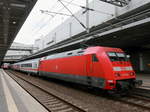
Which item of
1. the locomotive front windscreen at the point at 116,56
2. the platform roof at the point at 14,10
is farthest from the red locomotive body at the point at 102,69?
the platform roof at the point at 14,10

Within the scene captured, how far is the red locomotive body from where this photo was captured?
910 centimetres

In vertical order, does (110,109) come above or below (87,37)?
below

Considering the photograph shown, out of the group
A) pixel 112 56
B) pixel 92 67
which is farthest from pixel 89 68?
pixel 112 56

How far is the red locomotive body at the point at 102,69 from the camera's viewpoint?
9.10 metres

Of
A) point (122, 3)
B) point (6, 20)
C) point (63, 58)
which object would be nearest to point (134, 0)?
point (122, 3)

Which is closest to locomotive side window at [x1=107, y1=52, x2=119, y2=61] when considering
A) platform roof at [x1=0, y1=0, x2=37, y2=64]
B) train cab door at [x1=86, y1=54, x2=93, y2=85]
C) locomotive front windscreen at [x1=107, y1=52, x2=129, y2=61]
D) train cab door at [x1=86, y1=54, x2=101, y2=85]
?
locomotive front windscreen at [x1=107, y1=52, x2=129, y2=61]

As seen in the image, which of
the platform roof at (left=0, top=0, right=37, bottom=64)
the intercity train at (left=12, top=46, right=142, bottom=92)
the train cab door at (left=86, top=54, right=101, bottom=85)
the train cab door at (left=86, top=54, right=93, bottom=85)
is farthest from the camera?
the train cab door at (left=86, top=54, right=93, bottom=85)

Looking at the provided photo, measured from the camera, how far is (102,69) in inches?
371

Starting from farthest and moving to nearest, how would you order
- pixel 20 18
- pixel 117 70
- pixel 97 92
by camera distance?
pixel 20 18 < pixel 97 92 < pixel 117 70

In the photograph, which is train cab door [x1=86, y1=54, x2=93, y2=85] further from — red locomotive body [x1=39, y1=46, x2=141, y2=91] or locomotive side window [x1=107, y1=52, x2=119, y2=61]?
locomotive side window [x1=107, y1=52, x2=119, y2=61]

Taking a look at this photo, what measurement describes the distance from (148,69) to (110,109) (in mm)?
22871

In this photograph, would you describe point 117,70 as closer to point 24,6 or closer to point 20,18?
point 24,6

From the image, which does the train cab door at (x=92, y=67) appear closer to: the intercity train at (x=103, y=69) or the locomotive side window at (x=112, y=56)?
the intercity train at (x=103, y=69)

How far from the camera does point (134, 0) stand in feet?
48.5
